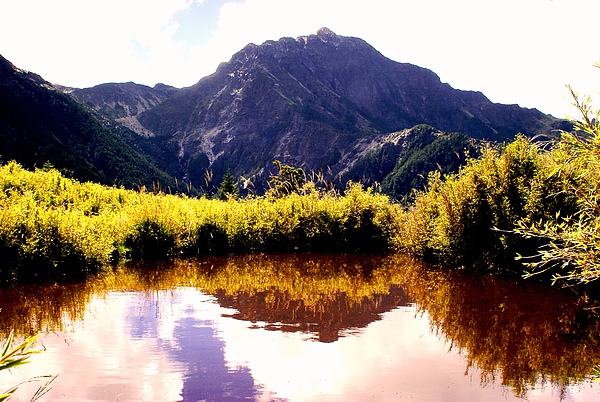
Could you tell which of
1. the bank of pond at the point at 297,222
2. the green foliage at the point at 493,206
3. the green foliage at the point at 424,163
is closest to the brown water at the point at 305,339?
the bank of pond at the point at 297,222

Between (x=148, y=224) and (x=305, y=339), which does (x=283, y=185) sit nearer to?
(x=148, y=224)

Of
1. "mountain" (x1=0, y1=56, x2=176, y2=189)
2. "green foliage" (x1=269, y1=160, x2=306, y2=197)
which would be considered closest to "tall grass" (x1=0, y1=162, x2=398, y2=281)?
"green foliage" (x1=269, y1=160, x2=306, y2=197)

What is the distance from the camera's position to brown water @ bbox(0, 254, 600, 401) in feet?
22.7

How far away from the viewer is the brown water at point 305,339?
6910mm

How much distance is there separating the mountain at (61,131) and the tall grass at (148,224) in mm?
75895

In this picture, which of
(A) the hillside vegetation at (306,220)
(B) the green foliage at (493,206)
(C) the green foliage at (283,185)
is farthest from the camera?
(C) the green foliage at (283,185)

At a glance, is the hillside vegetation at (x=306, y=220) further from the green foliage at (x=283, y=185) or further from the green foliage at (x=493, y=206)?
the green foliage at (x=283, y=185)

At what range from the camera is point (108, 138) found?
131 m

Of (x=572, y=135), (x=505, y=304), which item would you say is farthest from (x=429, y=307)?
(x=572, y=135)

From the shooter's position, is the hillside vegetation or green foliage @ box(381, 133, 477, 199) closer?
the hillside vegetation

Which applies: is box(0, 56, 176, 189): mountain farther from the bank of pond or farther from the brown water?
the brown water

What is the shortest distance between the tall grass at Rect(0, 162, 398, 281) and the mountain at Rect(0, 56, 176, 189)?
249 feet

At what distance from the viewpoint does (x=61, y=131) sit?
393 ft

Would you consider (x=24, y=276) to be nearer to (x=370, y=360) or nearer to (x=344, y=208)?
(x=370, y=360)
